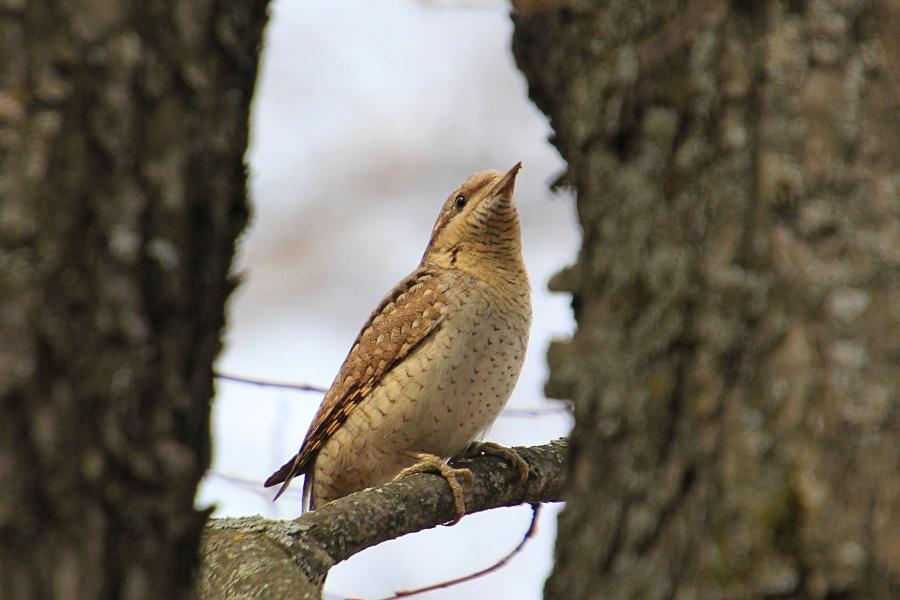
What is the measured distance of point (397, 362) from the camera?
4.55 metres

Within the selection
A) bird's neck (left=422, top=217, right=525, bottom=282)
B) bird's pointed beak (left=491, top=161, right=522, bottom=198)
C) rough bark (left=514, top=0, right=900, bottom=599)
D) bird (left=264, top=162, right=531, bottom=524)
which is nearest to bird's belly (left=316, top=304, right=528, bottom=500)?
bird (left=264, top=162, right=531, bottom=524)

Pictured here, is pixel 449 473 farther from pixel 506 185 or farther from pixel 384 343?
pixel 506 185

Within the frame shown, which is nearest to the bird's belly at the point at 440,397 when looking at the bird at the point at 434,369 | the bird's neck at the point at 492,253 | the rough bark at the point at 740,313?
the bird at the point at 434,369

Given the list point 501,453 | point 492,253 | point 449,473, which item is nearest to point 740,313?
point 449,473

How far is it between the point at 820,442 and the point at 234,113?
1.00 m

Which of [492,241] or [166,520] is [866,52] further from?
[492,241]

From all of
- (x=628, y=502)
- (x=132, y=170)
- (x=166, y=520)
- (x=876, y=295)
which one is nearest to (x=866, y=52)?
(x=876, y=295)

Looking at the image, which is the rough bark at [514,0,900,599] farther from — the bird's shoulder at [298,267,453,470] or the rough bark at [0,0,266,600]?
the bird's shoulder at [298,267,453,470]

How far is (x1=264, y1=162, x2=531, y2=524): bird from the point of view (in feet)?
14.4

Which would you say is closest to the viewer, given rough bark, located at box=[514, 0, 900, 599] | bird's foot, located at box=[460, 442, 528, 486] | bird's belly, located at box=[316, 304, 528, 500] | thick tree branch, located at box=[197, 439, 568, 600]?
rough bark, located at box=[514, 0, 900, 599]

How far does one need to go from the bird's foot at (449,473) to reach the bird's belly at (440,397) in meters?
0.12

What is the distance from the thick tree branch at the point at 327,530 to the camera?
3014 mm

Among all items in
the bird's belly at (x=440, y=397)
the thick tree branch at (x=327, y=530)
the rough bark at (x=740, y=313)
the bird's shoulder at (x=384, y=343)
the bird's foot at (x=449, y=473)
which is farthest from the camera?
the bird's shoulder at (x=384, y=343)

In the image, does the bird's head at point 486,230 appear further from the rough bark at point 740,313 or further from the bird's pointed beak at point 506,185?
the rough bark at point 740,313
